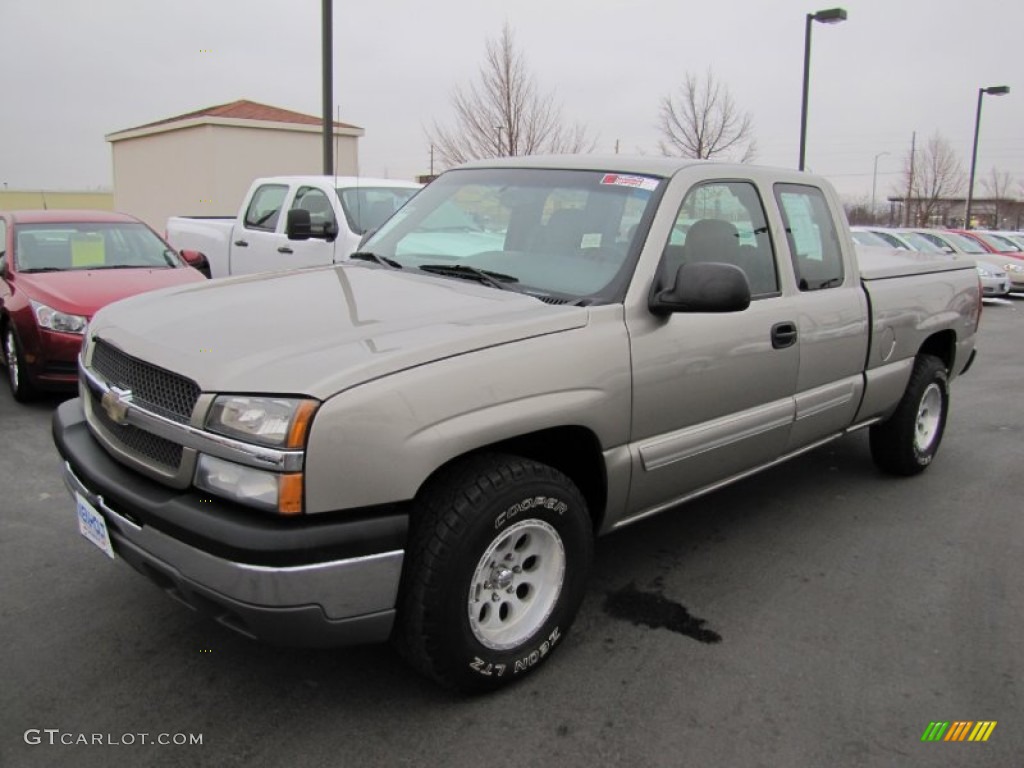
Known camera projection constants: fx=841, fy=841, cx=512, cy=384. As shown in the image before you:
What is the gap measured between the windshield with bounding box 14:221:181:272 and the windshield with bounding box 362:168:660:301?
436 centimetres

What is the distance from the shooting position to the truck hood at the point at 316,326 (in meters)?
2.43

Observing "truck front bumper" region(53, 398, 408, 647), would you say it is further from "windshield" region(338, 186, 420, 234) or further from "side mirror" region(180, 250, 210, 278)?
"windshield" region(338, 186, 420, 234)

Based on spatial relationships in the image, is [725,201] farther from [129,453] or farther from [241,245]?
[241,245]

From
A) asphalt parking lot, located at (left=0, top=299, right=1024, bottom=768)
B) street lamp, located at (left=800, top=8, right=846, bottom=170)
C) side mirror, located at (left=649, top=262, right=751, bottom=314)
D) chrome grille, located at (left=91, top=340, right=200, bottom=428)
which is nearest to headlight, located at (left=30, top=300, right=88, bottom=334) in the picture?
asphalt parking lot, located at (left=0, top=299, right=1024, bottom=768)

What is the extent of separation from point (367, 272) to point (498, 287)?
27.3 inches

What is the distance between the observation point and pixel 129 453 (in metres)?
2.75

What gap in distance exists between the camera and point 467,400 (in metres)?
2.58

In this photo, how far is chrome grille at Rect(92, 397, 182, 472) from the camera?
2.57 metres

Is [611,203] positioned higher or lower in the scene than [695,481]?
higher

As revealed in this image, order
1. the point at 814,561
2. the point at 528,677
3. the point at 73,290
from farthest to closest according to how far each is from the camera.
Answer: the point at 73,290 → the point at 814,561 → the point at 528,677

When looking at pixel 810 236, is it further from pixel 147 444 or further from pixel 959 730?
pixel 147 444

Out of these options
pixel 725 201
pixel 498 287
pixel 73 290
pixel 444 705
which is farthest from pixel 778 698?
pixel 73 290

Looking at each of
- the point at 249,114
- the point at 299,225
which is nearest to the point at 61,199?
the point at 249,114

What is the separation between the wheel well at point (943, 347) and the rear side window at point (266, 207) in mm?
6601
